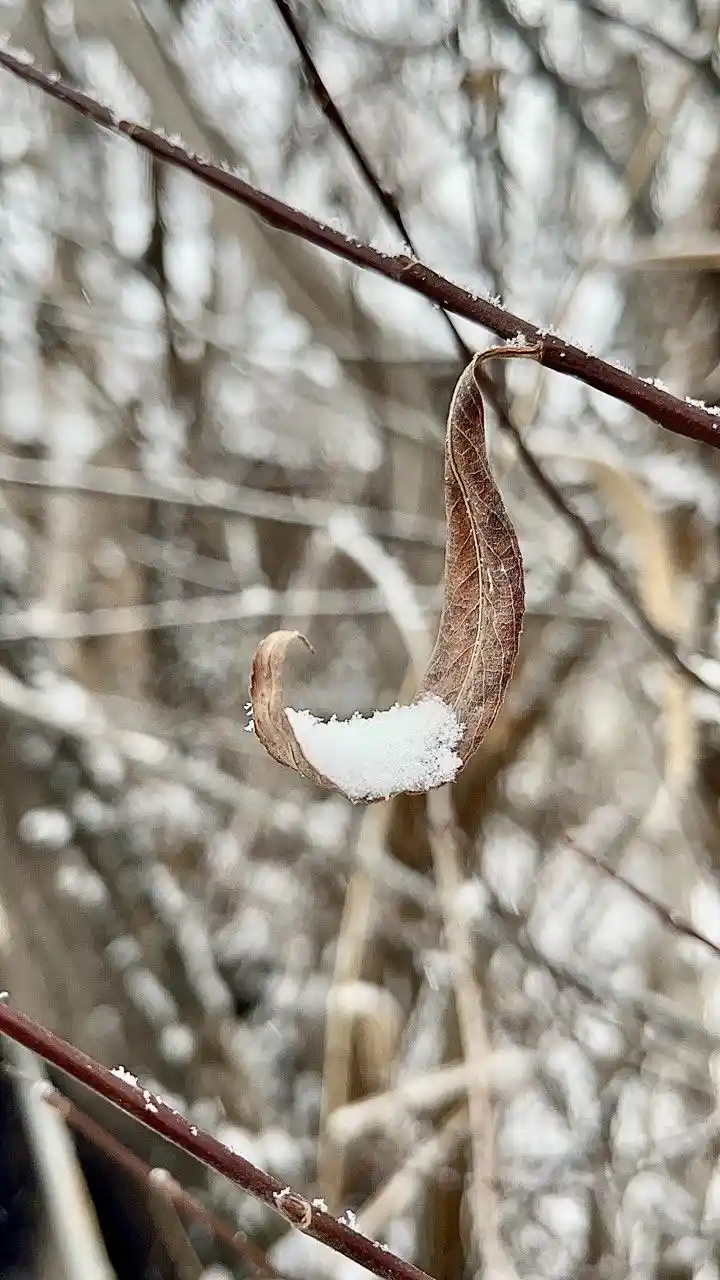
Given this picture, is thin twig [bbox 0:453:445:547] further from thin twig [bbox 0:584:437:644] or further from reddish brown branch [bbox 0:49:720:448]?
reddish brown branch [bbox 0:49:720:448]

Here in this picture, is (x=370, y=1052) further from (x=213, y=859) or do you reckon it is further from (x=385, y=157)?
(x=385, y=157)

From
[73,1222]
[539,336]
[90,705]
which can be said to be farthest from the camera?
[90,705]

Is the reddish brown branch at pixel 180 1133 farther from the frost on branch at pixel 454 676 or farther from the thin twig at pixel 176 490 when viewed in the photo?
the thin twig at pixel 176 490

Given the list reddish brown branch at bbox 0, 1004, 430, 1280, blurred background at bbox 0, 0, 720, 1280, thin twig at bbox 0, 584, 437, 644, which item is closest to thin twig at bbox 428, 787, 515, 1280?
blurred background at bbox 0, 0, 720, 1280

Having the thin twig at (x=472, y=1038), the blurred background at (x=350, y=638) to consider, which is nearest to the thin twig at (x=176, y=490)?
the blurred background at (x=350, y=638)

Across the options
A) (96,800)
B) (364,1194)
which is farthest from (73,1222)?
(96,800)

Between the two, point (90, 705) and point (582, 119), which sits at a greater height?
point (582, 119)
